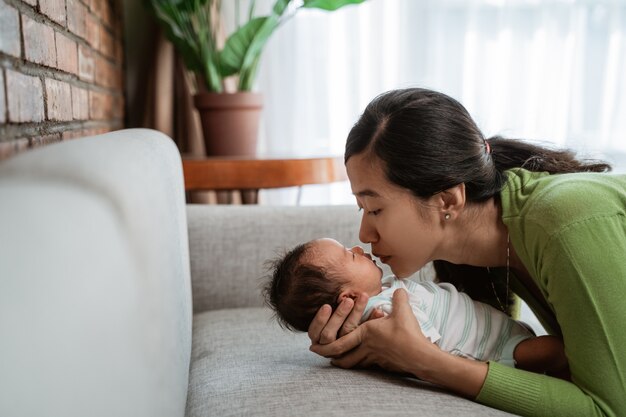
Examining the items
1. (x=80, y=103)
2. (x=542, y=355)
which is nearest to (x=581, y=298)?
(x=542, y=355)

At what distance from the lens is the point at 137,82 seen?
2676 mm

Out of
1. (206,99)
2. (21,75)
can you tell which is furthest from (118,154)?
(206,99)

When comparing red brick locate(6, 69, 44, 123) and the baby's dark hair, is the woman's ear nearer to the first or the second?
the baby's dark hair

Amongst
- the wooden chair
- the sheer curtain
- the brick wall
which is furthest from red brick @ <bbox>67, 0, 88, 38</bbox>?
the sheer curtain

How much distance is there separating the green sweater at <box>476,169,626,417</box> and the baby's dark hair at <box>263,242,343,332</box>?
0.29m

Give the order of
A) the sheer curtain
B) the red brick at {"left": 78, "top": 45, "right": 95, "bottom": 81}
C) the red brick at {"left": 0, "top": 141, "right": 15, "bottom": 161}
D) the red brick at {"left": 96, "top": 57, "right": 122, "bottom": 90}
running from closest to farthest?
the red brick at {"left": 0, "top": 141, "right": 15, "bottom": 161}
the red brick at {"left": 78, "top": 45, "right": 95, "bottom": 81}
the red brick at {"left": 96, "top": 57, "right": 122, "bottom": 90}
the sheer curtain

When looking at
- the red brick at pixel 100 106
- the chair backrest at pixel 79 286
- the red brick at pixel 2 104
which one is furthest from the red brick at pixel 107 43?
the chair backrest at pixel 79 286

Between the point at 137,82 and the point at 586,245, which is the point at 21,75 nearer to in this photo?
the point at 586,245

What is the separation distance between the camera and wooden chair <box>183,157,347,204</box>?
1.89m

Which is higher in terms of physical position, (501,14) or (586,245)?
(501,14)

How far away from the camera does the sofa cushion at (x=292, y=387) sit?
91 centimetres

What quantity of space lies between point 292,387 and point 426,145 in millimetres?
432

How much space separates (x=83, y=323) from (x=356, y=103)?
220 cm

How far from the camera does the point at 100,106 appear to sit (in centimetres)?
188
